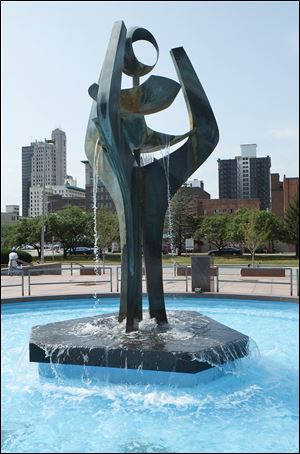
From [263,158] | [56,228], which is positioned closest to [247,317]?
[56,228]

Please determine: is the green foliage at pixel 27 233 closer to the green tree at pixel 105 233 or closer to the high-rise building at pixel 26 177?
the green tree at pixel 105 233

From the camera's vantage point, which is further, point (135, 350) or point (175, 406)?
point (135, 350)

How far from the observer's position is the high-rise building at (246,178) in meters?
128

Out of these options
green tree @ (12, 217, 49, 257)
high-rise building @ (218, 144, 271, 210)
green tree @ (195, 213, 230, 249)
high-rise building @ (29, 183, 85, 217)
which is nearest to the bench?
green tree @ (195, 213, 230, 249)

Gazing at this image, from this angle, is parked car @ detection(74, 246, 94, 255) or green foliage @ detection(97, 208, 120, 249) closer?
green foliage @ detection(97, 208, 120, 249)

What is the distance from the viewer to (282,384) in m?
6.35

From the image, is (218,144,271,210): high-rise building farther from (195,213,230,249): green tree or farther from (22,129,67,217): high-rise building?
(195,213,230,249): green tree

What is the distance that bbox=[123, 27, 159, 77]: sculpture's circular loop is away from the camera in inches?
339

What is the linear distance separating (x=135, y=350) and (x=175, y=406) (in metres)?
1.16

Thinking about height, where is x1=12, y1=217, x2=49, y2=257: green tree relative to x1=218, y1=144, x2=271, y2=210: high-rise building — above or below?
below

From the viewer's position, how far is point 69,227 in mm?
47406

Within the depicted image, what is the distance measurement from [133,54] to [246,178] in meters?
124

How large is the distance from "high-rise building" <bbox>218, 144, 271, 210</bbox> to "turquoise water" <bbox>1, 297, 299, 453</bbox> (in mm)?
120556

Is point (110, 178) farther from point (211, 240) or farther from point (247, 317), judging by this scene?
point (211, 240)
